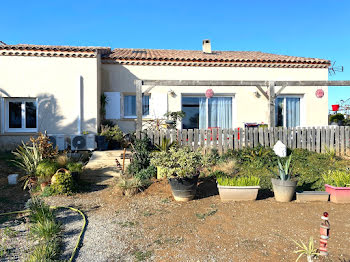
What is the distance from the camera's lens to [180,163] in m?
4.64

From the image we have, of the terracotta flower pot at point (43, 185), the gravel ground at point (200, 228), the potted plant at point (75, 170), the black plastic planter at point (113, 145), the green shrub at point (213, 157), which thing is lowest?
the gravel ground at point (200, 228)

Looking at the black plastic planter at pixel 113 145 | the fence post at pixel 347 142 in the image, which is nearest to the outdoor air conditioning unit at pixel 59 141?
the black plastic planter at pixel 113 145

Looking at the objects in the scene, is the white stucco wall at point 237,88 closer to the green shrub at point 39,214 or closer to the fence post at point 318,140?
the fence post at point 318,140

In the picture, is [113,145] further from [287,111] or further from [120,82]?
[287,111]

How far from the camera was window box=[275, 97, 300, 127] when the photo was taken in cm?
1246

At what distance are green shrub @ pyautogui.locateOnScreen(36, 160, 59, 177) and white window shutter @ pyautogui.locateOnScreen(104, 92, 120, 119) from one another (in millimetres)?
5559

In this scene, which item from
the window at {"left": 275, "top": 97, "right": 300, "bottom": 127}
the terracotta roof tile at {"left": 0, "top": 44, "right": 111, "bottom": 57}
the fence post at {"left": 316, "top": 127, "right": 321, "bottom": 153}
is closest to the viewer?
the fence post at {"left": 316, "top": 127, "right": 321, "bottom": 153}

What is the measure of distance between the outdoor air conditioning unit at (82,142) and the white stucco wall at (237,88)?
2.02 metres

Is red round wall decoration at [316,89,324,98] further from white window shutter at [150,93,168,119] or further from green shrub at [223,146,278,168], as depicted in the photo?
white window shutter at [150,93,168,119]

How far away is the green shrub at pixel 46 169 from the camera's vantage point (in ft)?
18.1

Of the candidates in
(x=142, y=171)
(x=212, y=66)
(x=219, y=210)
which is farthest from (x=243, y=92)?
(x=219, y=210)

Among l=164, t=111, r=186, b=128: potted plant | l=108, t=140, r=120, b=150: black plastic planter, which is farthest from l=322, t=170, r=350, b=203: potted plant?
l=108, t=140, r=120, b=150: black plastic planter

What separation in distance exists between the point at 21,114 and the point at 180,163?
8.41 m

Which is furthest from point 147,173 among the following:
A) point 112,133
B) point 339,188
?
point 112,133
